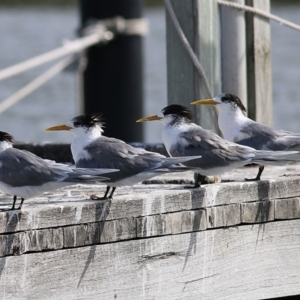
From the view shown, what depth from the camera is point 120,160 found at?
4602 mm

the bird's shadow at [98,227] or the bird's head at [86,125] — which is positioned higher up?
the bird's head at [86,125]

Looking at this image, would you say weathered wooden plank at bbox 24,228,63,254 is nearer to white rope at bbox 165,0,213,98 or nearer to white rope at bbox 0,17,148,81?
white rope at bbox 165,0,213,98

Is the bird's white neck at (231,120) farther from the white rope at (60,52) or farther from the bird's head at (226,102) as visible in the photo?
the white rope at (60,52)

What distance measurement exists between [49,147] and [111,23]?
2942 mm

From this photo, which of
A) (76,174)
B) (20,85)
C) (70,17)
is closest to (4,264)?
(76,174)

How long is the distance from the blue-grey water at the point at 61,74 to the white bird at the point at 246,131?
25.3ft

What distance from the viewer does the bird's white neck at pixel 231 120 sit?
555 centimetres

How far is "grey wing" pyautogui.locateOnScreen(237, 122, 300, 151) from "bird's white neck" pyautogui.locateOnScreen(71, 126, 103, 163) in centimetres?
93

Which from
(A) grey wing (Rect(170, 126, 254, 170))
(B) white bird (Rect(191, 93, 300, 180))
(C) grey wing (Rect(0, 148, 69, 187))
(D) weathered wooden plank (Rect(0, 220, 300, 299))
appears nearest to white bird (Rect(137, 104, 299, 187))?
(A) grey wing (Rect(170, 126, 254, 170))

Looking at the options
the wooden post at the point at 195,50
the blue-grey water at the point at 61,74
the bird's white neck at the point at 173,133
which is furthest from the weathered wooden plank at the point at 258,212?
the blue-grey water at the point at 61,74

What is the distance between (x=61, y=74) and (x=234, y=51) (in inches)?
702

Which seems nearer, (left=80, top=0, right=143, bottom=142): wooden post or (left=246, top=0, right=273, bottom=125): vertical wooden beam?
(left=246, top=0, right=273, bottom=125): vertical wooden beam

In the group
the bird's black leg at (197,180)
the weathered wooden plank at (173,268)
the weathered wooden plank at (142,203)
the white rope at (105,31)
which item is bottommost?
the weathered wooden plank at (173,268)

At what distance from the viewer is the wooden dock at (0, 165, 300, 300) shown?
4137 millimetres
